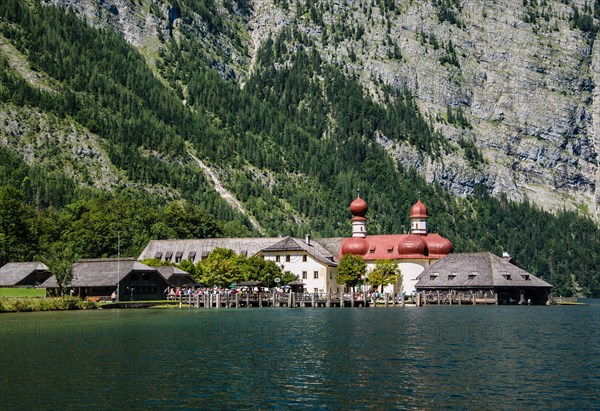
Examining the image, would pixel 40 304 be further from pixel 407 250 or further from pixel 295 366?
pixel 407 250

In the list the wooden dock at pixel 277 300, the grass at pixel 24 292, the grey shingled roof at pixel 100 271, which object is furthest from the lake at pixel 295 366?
the grass at pixel 24 292

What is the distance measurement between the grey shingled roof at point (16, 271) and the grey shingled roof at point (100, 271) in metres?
8.59

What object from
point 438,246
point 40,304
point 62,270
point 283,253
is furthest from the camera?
point 438,246

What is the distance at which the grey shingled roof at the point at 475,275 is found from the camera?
160 m

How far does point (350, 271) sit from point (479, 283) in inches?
964

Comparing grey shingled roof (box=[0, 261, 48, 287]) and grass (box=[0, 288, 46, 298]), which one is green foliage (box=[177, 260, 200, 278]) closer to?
grey shingled roof (box=[0, 261, 48, 287])

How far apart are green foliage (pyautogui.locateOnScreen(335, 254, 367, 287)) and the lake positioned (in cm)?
7640

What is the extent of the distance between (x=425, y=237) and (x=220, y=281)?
175ft

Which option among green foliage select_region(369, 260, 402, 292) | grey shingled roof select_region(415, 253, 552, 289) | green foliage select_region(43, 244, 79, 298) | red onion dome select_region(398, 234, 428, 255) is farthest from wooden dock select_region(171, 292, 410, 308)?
red onion dome select_region(398, 234, 428, 255)

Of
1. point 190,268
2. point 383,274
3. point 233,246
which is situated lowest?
point 383,274

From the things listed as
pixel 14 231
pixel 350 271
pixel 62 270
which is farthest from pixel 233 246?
pixel 62 270

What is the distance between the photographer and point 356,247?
628ft

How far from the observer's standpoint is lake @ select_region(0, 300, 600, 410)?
46.1 metres

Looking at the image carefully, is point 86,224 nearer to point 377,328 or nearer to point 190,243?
point 190,243
